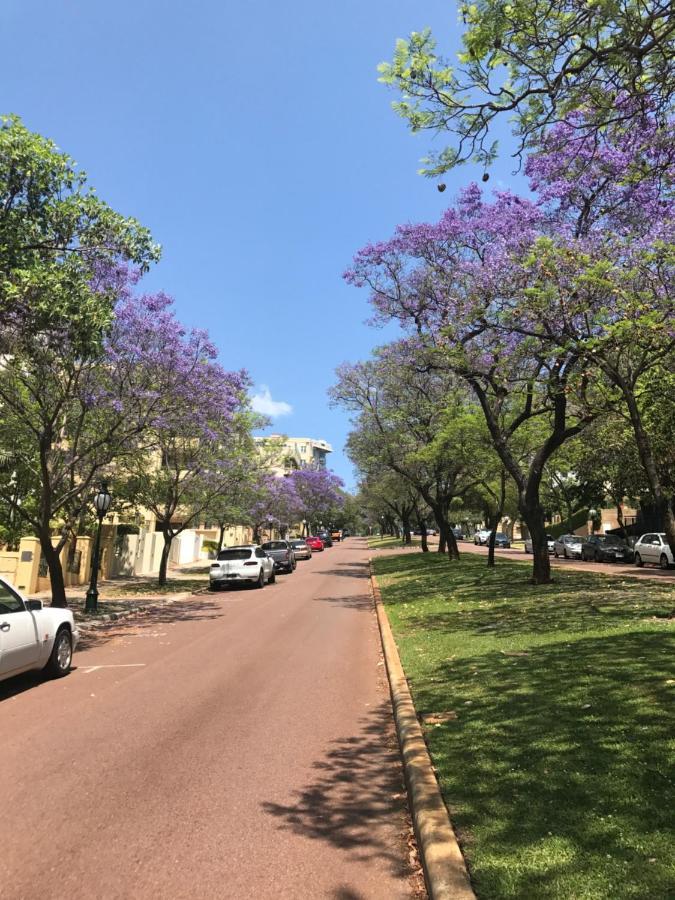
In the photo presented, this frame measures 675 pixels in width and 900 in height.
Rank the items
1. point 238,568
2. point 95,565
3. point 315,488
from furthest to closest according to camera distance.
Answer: point 315,488
point 238,568
point 95,565

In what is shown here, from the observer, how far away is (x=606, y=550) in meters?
32.6

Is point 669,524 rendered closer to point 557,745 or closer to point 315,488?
point 557,745

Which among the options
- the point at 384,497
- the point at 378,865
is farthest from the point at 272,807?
the point at 384,497

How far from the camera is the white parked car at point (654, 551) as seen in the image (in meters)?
26.4

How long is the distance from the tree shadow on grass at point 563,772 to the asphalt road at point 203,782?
527 mm

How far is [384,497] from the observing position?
5562 cm

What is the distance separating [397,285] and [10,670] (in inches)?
607

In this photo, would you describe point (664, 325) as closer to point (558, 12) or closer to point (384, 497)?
point (558, 12)

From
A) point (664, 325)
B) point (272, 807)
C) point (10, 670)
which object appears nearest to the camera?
point (272, 807)

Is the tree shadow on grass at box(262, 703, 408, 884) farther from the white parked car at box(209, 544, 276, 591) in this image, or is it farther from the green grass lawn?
the white parked car at box(209, 544, 276, 591)

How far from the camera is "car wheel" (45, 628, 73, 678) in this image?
336 inches

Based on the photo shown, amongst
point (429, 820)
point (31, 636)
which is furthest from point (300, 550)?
point (429, 820)

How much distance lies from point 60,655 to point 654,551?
2564 cm

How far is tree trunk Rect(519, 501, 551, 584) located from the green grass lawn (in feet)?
17.6
